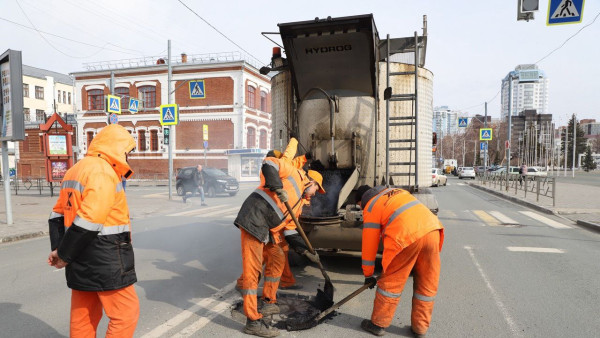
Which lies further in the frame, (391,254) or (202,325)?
(202,325)

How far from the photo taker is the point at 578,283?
479 centimetres

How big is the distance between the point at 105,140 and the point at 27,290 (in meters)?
3.35

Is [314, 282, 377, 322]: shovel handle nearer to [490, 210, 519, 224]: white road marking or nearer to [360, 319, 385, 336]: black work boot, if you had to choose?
[360, 319, 385, 336]: black work boot

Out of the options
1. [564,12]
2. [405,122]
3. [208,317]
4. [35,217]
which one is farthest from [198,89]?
[208,317]

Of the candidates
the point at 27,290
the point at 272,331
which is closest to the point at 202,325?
the point at 272,331

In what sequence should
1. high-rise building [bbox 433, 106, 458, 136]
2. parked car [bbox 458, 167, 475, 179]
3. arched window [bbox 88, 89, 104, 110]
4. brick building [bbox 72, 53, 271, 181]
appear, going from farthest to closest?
high-rise building [bbox 433, 106, 458, 136]
parked car [bbox 458, 167, 475, 179]
arched window [bbox 88, 89, 104, 110]
brick building [bbox 72, 53, 271, 181]

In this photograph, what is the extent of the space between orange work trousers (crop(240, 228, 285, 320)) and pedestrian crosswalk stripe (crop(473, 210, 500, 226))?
777cm

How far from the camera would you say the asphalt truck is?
16.8 feet

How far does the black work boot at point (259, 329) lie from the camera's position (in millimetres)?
3311

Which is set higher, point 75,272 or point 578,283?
point 75,272

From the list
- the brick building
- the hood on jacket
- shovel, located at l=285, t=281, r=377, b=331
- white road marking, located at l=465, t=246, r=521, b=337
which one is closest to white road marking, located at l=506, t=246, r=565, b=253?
white road marking, located at l=465, t=246, r=521, b=337

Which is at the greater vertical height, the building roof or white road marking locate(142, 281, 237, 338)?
the building roof

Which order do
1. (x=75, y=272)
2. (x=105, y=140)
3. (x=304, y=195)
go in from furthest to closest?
1. (x=304, y=195)
2. (x=105, y=140)
3. (x=75, y=272)

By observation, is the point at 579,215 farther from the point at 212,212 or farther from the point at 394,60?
the point at 212,212
